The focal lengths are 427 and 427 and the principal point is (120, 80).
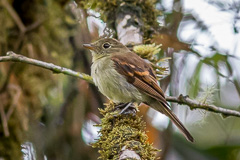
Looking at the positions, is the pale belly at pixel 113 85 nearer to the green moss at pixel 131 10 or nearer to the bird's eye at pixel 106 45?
the bird's eye at pixel 106 45

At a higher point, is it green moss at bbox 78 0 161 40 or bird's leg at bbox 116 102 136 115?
green moss at bbox 78 0 161 40

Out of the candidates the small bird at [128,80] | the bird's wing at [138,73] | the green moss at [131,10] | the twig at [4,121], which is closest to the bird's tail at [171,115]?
the small bird at [128,80]

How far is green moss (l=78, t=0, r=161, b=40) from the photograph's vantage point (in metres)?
4.42

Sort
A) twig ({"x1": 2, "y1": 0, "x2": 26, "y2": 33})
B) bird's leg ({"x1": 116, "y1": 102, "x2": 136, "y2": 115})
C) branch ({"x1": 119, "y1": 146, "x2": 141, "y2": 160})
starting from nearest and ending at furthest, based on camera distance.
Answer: branch ({"x1": 119, "y1": 146, "x2": 141, "y2": 160}), bird's leg ({"x1": 116, "y1": 102, "x2": 136, "y2": 115}), twig ({"x1": 2, "y1": 0, "x2": 26, "y2": 33})

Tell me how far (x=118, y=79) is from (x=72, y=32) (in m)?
2.08

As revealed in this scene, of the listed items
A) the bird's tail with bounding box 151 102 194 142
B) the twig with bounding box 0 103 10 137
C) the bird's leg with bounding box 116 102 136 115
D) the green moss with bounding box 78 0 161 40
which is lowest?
the twig with bounding box 0 103 10 137

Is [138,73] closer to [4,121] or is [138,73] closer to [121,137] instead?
[121,137]

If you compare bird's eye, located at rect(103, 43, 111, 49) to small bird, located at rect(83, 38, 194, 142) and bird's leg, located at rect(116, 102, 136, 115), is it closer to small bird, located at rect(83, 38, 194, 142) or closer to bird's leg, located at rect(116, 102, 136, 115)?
small bird, located at rect(83, 38, 194, 142)

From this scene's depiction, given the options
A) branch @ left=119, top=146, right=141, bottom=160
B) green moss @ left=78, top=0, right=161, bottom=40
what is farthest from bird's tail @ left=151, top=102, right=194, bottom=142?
branch @ left=119, top=146, right=141, bottom=160

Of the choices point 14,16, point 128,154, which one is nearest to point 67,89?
point 14,16

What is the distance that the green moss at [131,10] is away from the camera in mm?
4418

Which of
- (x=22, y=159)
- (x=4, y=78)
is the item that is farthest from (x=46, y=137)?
(x=4, y=78)

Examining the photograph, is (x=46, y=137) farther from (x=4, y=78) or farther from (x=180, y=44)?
(x=180, y=44)

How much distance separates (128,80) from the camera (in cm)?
434
